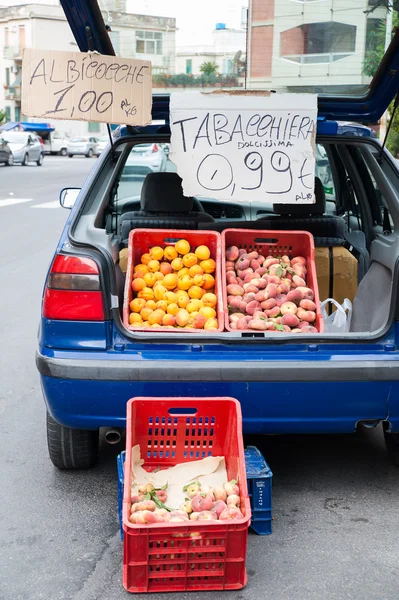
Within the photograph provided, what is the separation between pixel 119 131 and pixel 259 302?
4.08ft

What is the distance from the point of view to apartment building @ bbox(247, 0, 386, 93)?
4250 millimetres

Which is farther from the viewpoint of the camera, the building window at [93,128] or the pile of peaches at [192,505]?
the building window at [93,128]

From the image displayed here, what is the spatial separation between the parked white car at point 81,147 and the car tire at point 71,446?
49.3m

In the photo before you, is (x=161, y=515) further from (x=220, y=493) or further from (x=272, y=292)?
(x=272, y=292)

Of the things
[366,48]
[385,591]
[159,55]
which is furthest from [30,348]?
[385,591]

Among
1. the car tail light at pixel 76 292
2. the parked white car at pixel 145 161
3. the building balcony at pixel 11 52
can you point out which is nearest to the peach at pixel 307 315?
the car tail light at pixel 76 292

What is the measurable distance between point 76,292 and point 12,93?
7459 centimetres

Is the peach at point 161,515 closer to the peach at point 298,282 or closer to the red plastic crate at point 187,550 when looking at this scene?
the red plastic crate at point 187,550

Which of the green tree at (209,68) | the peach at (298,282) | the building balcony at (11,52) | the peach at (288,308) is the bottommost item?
the peach at (288,308)

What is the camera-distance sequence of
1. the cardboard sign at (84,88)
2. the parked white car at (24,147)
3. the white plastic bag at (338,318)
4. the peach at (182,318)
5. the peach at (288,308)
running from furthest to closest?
1. the parked white car at (24,147)
2. the white plastic bag at (338,318)
3. the peach at (288,308)
4. the peach at (182,318)
5. the cardboard sign at (84,88)

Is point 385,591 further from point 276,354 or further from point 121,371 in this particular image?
point 121,371

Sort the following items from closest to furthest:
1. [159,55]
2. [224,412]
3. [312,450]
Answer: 1. [224,412]
2. [159,55]
3. [312,450]

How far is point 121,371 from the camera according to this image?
374cm

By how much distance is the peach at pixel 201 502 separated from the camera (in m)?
3.36
